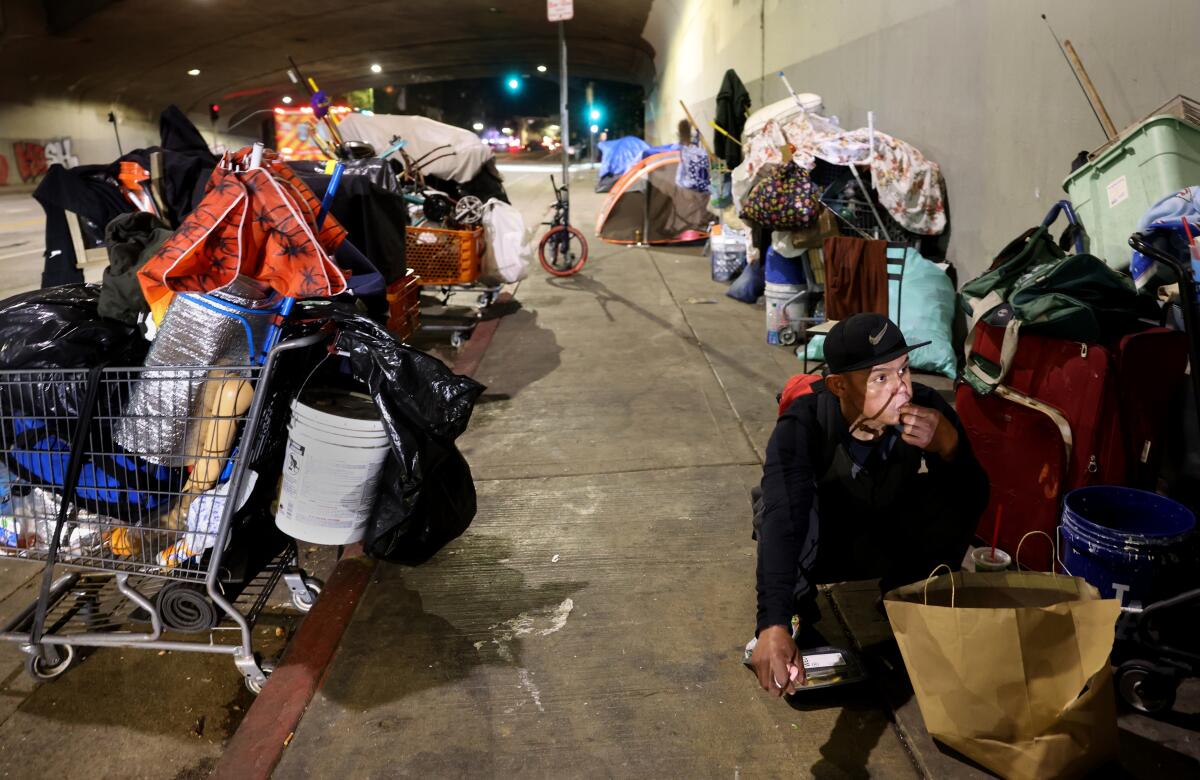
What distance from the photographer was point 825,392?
104 inches

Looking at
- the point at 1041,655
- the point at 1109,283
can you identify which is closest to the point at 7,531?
the point at 1041,655

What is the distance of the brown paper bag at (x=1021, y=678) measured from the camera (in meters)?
2.07

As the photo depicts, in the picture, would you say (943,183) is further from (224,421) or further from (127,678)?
(127,678)

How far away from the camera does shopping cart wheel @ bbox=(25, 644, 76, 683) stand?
302 cm

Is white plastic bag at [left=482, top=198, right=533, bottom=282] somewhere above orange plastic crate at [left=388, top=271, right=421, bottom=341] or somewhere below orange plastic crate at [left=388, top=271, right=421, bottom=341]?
above

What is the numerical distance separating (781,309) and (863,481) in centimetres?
447

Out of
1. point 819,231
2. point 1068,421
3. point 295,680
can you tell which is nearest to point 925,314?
point 819,231

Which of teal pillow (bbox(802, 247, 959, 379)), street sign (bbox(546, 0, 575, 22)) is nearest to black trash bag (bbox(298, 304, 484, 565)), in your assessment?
teal pillow (bbox(802, 247, 959, 379))

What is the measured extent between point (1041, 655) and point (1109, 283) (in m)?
1.75

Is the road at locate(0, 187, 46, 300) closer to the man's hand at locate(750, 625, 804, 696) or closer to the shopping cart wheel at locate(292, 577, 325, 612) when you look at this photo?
the shopping cart wheel at locate(292, 577, 325, 612)

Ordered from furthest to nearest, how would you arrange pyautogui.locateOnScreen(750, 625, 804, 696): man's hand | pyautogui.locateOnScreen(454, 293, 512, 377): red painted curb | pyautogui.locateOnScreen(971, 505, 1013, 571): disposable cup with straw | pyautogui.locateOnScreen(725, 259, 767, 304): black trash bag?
pyautogui.locateOnScreen(725, 259, 767, 304): black trash bag → pyautogui.locateOnScreen(454, 293, 512, 377): red painted curb → pyautogui.locateOnScreen(971, 505, 1013, 571): disposable cup with straw → pyautogui.locateOnScreen(750, 625, 804, 696): man's hand

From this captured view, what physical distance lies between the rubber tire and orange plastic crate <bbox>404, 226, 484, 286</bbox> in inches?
236

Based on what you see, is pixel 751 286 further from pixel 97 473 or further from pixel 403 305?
pixel 97 473

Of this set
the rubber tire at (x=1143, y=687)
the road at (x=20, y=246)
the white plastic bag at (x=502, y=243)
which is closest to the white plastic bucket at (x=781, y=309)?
the white plastic bag at (x=502, y=243)
